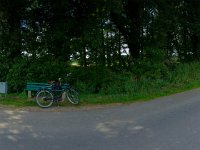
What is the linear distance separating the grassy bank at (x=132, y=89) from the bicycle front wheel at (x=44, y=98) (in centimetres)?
38

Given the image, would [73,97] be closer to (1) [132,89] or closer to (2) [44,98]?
(2) [44,98]

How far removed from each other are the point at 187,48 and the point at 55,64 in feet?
58.0

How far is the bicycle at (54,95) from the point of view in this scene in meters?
12.8

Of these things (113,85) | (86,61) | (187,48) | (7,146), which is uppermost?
(187,48)

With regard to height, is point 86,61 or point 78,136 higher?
point 86,61

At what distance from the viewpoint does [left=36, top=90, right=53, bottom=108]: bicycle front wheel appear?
12.7 m

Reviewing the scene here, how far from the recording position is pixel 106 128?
361 inches

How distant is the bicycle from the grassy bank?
388 mm

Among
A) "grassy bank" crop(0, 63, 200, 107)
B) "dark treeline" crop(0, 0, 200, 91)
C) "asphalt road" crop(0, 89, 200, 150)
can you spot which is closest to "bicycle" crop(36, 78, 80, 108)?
"grassy bank" crop(0, 63, 200, 107)

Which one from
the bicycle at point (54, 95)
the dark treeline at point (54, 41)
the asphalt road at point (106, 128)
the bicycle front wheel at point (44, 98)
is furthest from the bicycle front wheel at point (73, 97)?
the dark treeline at point (54, 41)

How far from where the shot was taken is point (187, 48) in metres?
31.8

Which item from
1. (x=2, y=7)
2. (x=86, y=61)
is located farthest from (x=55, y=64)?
(x=2, y=7)

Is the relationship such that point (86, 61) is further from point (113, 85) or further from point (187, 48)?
point (187, 48)

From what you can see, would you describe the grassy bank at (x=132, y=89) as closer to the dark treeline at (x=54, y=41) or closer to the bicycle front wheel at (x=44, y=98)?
the bicycle front wheel at (x=44, y=98)
